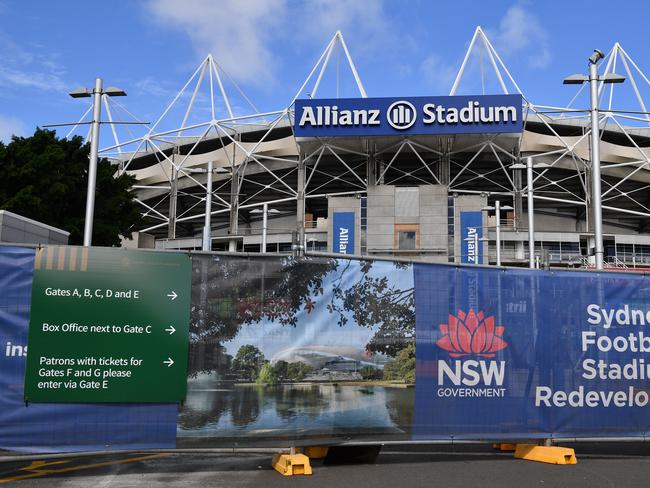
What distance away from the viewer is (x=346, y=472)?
784cm

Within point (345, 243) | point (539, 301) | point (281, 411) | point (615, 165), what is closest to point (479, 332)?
point (539, 301)

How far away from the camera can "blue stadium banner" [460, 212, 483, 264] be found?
54.9m

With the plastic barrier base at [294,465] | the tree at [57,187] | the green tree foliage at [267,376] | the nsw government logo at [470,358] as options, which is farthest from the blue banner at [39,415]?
the tree at [57,187]

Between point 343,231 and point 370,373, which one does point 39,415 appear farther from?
point 343,231

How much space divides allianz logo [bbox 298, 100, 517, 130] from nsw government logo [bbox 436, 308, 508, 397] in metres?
50.8

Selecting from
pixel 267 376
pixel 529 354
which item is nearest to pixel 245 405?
pixel 267 376

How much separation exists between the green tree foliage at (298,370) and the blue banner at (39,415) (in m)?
1.28

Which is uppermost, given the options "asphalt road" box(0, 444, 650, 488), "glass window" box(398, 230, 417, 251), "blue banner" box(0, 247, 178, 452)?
"glass window" box(398, 230, 417, 251)

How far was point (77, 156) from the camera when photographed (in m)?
32.9

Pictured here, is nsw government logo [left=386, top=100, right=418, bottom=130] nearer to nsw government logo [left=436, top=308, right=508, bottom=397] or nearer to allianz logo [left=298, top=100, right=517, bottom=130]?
allianz logo [left=298, top=100, right=517, bottom=130]

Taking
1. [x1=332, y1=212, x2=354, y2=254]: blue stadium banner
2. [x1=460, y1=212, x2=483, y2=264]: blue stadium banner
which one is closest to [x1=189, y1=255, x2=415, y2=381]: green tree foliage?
[x1=460, y1=212, x2=483, y2=264]: blue stadium banner

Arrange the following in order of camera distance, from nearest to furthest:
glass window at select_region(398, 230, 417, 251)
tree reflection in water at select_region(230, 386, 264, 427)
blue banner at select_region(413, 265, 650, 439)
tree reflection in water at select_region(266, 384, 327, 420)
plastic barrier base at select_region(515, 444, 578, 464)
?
tree reflection in water at select_region(230, 386, 264, 427)
tree reflection in water at select_region(266, 384, 327, 420)
blue banner at select_region(413, 265, 650, 439)
plastic barrier base at select_region(515, 444, 578, 464)
glass window at select_region(398, 230, 417, 251)

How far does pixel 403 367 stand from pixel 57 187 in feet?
81.7

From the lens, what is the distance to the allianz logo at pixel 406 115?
56906 millimetres
